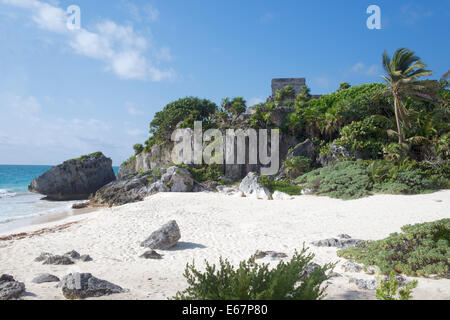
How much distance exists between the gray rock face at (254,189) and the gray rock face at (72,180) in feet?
60.4

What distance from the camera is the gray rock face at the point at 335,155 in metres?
19.5

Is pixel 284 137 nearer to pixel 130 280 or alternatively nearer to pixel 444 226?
pixel 444 226

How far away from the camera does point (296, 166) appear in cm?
2062

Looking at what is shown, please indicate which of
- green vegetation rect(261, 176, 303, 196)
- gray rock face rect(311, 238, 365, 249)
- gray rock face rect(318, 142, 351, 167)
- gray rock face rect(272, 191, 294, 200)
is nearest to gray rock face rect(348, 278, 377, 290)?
gray rock face rect(311, 238, 365, 249)

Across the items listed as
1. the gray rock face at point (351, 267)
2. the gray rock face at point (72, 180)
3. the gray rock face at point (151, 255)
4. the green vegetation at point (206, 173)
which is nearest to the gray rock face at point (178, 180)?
the green vegetation at point (206, 173)

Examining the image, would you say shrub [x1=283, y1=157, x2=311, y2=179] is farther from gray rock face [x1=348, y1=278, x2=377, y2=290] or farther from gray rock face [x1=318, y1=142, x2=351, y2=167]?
gray rock face [x1=348, y1=278, x2=377, y2=290]

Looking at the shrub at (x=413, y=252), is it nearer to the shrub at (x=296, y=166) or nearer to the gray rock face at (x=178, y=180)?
the shrub at (x=296, y=166)

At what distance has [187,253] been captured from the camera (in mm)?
7062

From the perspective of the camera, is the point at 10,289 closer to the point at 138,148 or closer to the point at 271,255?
the point at 271,255

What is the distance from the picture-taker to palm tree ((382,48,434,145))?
18.1m

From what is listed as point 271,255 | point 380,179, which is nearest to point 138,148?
point 380,179

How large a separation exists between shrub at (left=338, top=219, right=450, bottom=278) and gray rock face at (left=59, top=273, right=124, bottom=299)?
16.0 feet

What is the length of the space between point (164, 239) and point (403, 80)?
18249 millimetres
